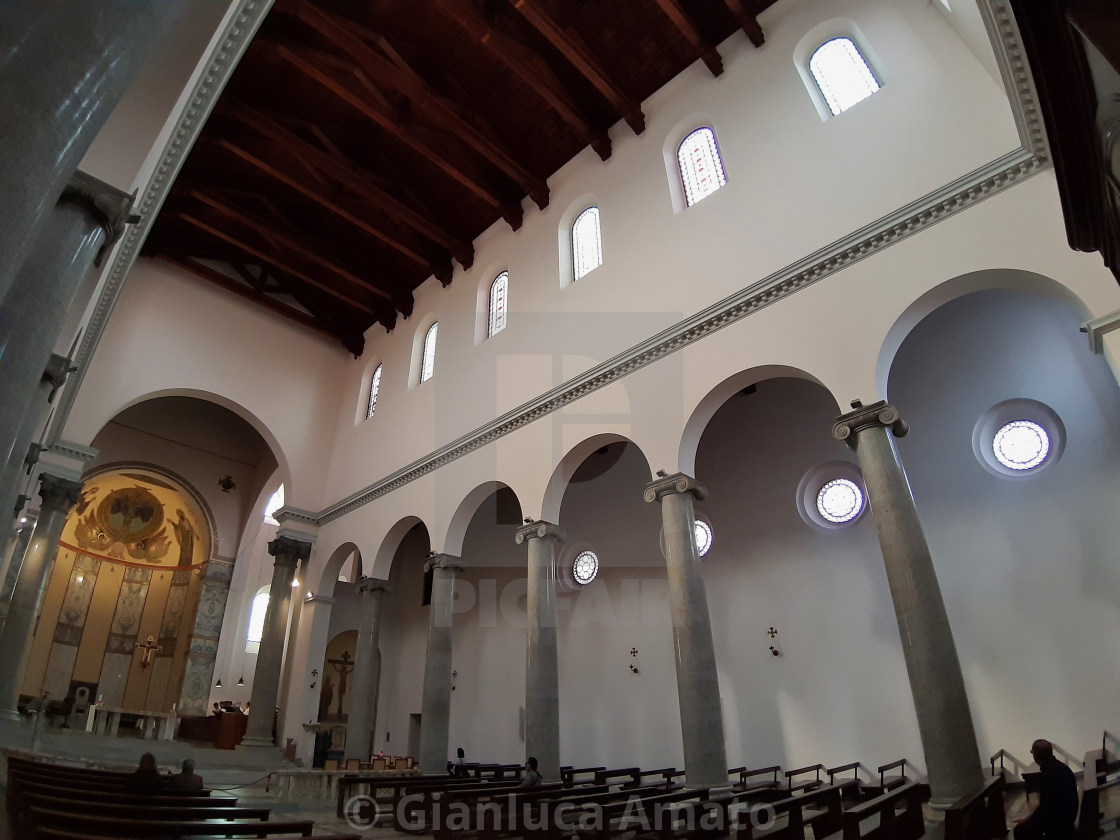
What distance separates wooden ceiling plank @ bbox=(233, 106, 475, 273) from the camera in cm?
1262

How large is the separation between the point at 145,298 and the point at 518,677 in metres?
12.4

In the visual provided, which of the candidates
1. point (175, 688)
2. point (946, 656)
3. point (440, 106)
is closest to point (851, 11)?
point (440, 106)

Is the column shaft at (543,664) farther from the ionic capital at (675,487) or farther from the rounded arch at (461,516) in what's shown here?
the ionic capital at (675,487)

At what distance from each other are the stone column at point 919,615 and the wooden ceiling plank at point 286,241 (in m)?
12.6

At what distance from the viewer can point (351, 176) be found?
1355cm

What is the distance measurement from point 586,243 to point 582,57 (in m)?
3.15

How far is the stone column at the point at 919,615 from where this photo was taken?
5820 millimetres

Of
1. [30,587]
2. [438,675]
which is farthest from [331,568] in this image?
[30,587]

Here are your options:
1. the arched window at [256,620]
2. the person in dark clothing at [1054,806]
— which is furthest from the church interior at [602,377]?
the arched window at [256,620]

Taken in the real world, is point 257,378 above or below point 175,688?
above

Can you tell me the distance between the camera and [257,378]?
16656 mm

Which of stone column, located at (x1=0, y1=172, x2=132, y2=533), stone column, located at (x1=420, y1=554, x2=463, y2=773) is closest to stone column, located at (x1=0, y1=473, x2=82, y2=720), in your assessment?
stone column, located at (x1=420, y1=554, x2=463, y2=773)

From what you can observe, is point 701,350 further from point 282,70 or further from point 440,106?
Answer: point 282,70

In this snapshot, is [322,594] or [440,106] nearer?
[440,106]
